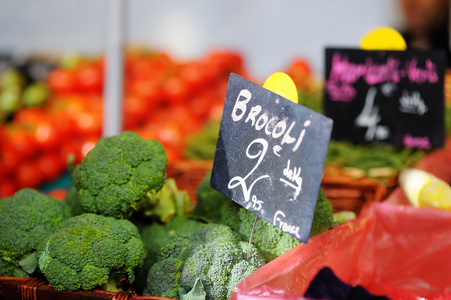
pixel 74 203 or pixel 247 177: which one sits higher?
pixel 247 177

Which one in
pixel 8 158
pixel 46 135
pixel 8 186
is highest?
pixel 46 135

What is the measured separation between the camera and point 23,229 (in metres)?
0.94

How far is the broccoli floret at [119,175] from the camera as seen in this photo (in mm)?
958

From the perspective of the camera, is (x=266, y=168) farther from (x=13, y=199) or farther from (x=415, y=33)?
(x=415, y=33)

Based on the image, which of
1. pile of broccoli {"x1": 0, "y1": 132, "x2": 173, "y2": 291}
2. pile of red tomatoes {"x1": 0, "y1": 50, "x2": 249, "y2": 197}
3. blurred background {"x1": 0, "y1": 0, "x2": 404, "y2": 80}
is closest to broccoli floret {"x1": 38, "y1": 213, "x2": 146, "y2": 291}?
pile of broccoli {"x1": 0, "y1": 132, "x2": 173, "y2": 291}

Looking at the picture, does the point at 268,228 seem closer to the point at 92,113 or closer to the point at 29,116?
the point at 92,113

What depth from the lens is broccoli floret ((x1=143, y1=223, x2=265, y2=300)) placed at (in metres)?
0.85

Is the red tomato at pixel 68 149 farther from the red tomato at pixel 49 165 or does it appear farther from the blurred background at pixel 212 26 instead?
the blurred background at pixel 212 26

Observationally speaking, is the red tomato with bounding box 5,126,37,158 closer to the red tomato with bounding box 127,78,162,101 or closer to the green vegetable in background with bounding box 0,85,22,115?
the green vegetable in background with bounding box 0,85,22,115

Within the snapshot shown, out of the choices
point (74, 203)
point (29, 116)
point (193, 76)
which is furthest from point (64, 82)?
point (74, 203)

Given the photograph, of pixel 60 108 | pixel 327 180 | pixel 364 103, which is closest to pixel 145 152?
pixel 327 180

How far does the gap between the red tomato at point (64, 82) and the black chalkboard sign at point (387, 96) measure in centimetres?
174

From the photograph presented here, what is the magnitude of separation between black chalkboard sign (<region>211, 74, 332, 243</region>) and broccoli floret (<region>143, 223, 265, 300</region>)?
89mm

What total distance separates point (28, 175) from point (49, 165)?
0.13m
